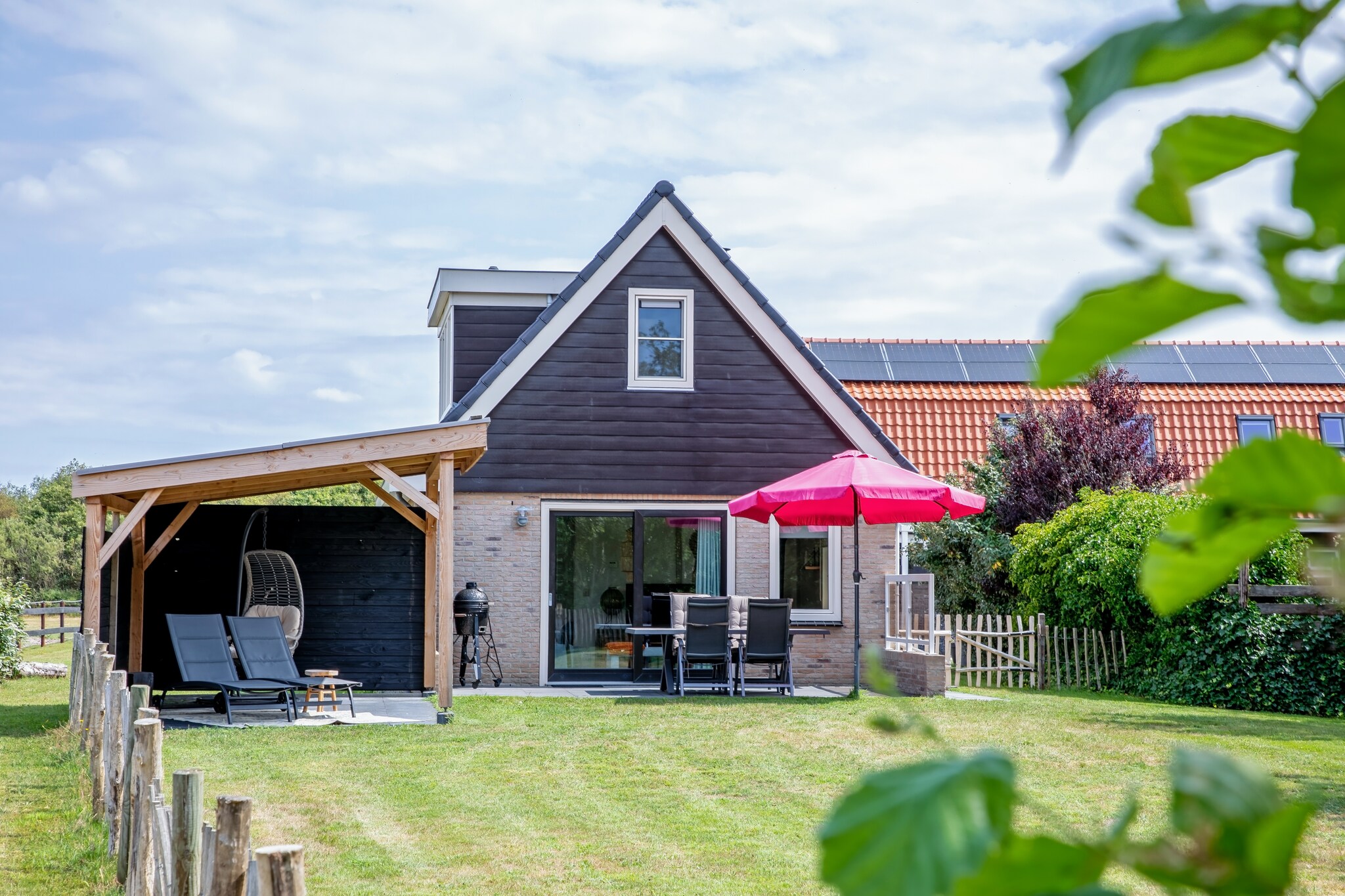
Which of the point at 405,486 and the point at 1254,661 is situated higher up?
the point at 405,486

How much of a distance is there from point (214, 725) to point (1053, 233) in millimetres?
11910

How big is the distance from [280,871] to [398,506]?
12.0 m

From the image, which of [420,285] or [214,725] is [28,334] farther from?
[214,725]

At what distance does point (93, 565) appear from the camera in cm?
1143

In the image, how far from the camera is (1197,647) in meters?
14.8

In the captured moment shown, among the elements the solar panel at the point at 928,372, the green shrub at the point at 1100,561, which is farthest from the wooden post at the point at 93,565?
the solar panel at the point at 928,372

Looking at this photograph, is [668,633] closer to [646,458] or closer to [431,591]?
[431,591]

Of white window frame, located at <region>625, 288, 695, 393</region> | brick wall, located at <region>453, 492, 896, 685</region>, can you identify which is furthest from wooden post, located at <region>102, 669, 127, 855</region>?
white window frame, located at <region>625, 288, 695, 393</region>

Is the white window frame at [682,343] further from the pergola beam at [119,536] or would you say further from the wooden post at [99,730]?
the wooden post at [99,730]

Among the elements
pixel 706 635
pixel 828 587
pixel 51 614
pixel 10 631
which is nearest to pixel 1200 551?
pixel 706 635

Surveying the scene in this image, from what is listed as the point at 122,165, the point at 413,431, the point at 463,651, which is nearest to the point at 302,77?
the point at 413,431

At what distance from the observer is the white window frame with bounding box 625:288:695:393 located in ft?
54.9

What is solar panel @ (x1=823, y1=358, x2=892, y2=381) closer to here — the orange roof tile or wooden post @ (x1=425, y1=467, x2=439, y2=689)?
the orange roof tile

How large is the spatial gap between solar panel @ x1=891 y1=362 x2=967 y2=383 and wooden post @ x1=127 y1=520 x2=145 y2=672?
1504cm
